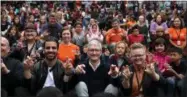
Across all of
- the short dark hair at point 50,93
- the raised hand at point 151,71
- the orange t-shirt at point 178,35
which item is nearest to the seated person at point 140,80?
the raised hand at point 151,71

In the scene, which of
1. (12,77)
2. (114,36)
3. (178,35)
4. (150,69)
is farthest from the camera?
(114,36)

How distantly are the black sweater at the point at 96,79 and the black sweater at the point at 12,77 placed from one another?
0.59 meters

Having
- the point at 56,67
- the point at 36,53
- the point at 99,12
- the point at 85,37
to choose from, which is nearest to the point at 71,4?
the point at 99,12

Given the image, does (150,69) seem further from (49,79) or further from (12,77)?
(12,77)

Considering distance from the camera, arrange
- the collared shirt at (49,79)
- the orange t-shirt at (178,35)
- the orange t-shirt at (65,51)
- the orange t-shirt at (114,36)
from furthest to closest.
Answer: the orange t-shirt at (114,36) → the orange t-shirt at (178,35) → the orange t-shirt at (65,51) → the collared shirt at (49,79)

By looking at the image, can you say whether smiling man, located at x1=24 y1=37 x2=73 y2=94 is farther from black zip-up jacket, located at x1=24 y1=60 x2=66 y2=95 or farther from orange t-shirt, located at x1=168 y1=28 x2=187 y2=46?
orange t-shirt, located at x1=168 y1=28 x2=187 y2=46

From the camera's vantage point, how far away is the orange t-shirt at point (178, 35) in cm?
780

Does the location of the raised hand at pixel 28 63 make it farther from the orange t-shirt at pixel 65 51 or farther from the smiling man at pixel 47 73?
the orange t-shirt at pixel 65 51

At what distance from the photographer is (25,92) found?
4266 millimetres

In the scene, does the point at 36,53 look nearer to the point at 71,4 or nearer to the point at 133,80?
the point at 133,80

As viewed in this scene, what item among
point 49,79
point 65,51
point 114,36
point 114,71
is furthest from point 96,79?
point 114,36

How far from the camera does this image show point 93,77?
4410mm

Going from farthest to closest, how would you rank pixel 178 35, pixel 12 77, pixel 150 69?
pixel 178 35 → pixel 12 77 → pixel 150 69

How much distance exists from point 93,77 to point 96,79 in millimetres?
37
